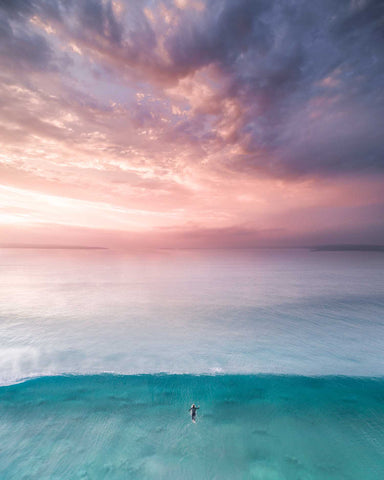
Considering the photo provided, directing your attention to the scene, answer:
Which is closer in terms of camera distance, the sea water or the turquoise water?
the turquoise water

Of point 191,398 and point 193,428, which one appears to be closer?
point 193,428

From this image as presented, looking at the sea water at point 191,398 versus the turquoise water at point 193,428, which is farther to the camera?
the sea water at point 191,398

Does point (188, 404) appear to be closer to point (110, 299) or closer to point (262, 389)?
point (262, 389)

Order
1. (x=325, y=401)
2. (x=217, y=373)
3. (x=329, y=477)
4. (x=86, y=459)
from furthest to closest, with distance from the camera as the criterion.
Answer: (x=217, y=373), (x=325, y=401), (x=86, y=459), (x=329, y=477)

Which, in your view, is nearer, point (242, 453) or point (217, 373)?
point (242, 453)

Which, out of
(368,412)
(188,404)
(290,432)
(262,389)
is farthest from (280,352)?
(188,404)

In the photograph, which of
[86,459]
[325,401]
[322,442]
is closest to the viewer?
[86,459]
